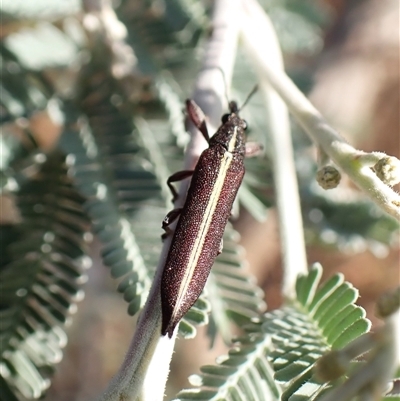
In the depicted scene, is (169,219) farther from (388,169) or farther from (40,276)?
(388,169)

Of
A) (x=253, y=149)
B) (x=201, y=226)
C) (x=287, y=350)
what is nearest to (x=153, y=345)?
(x=287, y=350)

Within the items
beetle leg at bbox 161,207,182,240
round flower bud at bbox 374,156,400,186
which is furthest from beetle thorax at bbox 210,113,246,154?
round flower bud at bbox 374,156,400,186

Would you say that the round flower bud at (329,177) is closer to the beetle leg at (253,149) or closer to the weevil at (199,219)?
the weevil at (199,219)

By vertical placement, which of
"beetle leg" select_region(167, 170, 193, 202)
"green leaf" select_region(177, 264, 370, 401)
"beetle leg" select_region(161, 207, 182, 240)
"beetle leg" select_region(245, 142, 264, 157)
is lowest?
"green leaf" select_region(177, 264, 370, 401)

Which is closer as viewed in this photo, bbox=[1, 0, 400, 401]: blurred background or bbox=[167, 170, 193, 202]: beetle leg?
bbox=[167, 170, 193, 202]: beetle leg

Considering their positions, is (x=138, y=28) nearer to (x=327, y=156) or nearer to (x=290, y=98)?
(x=290, y=98)

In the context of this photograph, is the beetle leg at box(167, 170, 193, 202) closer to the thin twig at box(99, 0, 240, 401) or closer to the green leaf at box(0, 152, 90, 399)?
the thin twig at box(99, 0, 240, 401)
